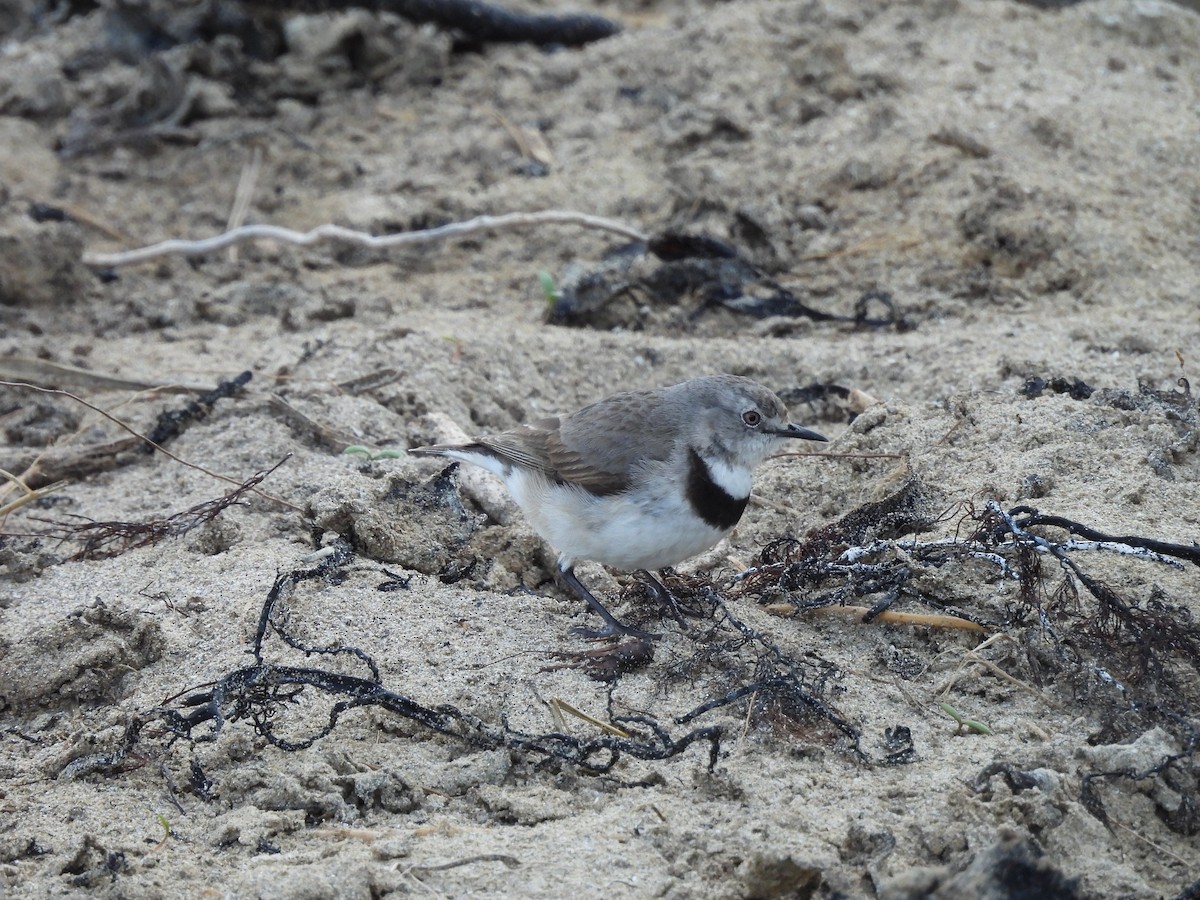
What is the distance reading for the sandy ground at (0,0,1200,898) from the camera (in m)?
3.54

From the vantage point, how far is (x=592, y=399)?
6.57 metres

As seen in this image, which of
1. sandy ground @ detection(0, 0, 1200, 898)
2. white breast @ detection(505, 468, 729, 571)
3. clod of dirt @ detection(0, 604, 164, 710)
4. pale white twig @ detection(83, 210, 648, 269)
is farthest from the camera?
pale white twig @ detection(83, 210, 648, 269)

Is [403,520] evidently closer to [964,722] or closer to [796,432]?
[796,432]

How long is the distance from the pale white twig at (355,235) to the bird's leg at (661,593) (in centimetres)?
316

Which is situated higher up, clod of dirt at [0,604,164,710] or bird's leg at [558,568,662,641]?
bird's leg at [558,568,662,641]

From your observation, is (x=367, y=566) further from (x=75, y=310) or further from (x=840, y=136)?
(x=840, y=136)

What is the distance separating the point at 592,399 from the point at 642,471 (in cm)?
175

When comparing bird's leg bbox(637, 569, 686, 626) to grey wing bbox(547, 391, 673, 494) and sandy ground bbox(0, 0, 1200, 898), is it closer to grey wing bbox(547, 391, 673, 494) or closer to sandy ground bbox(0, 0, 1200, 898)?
sandy ground bbox(0, 0, 1200, 898)

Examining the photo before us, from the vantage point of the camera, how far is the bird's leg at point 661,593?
16.2 feet

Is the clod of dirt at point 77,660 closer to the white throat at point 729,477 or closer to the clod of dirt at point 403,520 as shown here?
the clod of dirt at point 403,520

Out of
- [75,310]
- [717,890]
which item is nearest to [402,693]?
[717,890]

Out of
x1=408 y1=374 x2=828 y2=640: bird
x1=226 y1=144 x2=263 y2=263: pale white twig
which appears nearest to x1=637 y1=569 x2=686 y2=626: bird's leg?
x1=408 y1=374 x2=828 y2=640: bird

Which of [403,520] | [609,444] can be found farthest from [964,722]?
[403,520]

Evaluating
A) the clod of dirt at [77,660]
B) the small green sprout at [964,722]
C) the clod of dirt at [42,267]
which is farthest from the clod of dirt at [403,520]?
the clod of dirt at [42,267]
